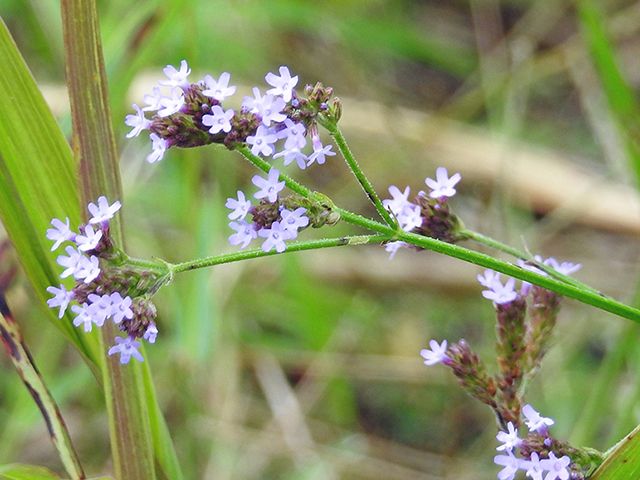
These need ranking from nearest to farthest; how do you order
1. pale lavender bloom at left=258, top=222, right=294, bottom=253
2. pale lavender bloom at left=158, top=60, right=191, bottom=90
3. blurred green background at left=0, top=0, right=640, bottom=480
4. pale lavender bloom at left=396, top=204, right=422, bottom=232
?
1. pale lavender bloom at left=258, top=222, right=294, bottom=253
2. pale lavender bloom at left=158, top=60, right=191, bottom=90
3. pale lavender bloom at left=396, top=204, right=422, bottom=232
4. blurred green background at left=0, top=0, right=640, bottom=480

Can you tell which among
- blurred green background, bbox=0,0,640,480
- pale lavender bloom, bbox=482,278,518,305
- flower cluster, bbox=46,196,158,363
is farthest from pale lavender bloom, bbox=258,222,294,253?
blurred green background, bbox=0,0,640,480

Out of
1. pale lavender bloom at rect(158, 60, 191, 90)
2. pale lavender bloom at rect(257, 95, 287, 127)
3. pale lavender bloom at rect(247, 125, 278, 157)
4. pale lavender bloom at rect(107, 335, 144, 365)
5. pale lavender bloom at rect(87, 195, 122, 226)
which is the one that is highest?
pale lavender bloom at rect(158, 60, 191, 90)

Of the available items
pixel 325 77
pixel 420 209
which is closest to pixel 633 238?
pixel 325 77

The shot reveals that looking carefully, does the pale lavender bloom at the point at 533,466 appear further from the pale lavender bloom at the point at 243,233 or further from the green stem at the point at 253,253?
the pale lavender bloom at the point at 243,233

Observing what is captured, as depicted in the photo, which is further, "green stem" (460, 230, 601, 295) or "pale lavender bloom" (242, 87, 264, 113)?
"green stem" (460, 230, 601, 295)

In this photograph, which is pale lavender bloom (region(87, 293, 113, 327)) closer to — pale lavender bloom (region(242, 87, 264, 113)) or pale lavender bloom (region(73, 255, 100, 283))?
pale lavender bloom (region(73, 255, 100, 283))

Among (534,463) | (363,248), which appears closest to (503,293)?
(534,463)

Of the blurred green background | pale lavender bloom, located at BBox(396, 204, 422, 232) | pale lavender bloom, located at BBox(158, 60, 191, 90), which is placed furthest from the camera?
the blurred green background
